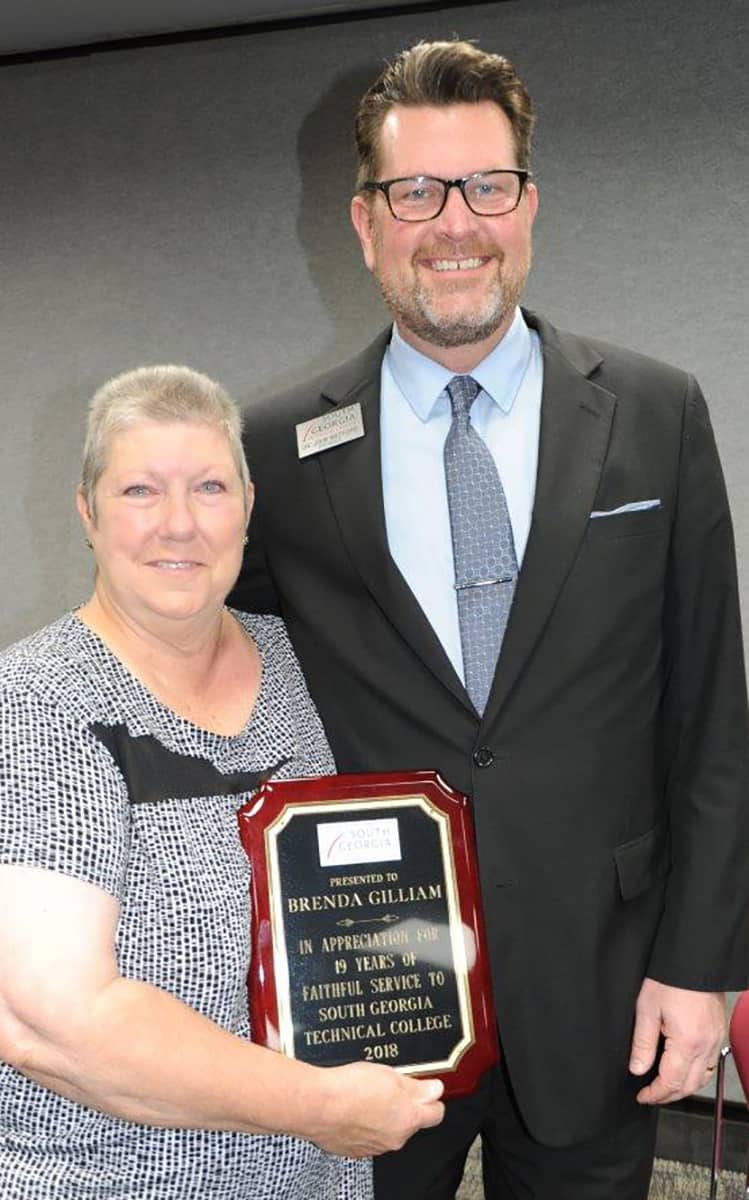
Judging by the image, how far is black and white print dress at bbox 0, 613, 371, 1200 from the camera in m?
1.54

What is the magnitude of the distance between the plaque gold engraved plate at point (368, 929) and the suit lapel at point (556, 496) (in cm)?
25

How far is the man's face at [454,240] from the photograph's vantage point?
78.1 inches

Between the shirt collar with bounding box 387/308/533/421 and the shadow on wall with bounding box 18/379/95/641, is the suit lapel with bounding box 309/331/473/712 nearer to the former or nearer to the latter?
the shirt collar with bounding box 387/308/533/421

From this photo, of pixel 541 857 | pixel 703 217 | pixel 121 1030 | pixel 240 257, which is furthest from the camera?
pixel 240 257

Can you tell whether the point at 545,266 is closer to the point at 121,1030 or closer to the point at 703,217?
the point at 703,217

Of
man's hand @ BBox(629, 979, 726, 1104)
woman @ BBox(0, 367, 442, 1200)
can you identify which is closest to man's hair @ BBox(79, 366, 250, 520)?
woman @ BBox(0, 367, 442, 1200)

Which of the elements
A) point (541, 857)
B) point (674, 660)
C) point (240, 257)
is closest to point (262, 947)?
point (541, 857)

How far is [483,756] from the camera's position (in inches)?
74.7

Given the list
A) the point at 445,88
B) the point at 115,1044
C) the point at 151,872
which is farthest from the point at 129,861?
the point at 445,88

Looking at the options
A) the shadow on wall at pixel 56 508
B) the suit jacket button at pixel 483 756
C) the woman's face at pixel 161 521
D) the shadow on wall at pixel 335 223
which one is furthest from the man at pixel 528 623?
the shadow on wall at pixel 56 508

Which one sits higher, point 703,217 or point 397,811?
point 703,217

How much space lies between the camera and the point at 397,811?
1754mm

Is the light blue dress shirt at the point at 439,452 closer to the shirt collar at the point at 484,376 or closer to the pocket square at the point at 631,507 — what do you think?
the shirt collar at the point at 484,376

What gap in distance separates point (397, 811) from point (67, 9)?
10.0 ft
